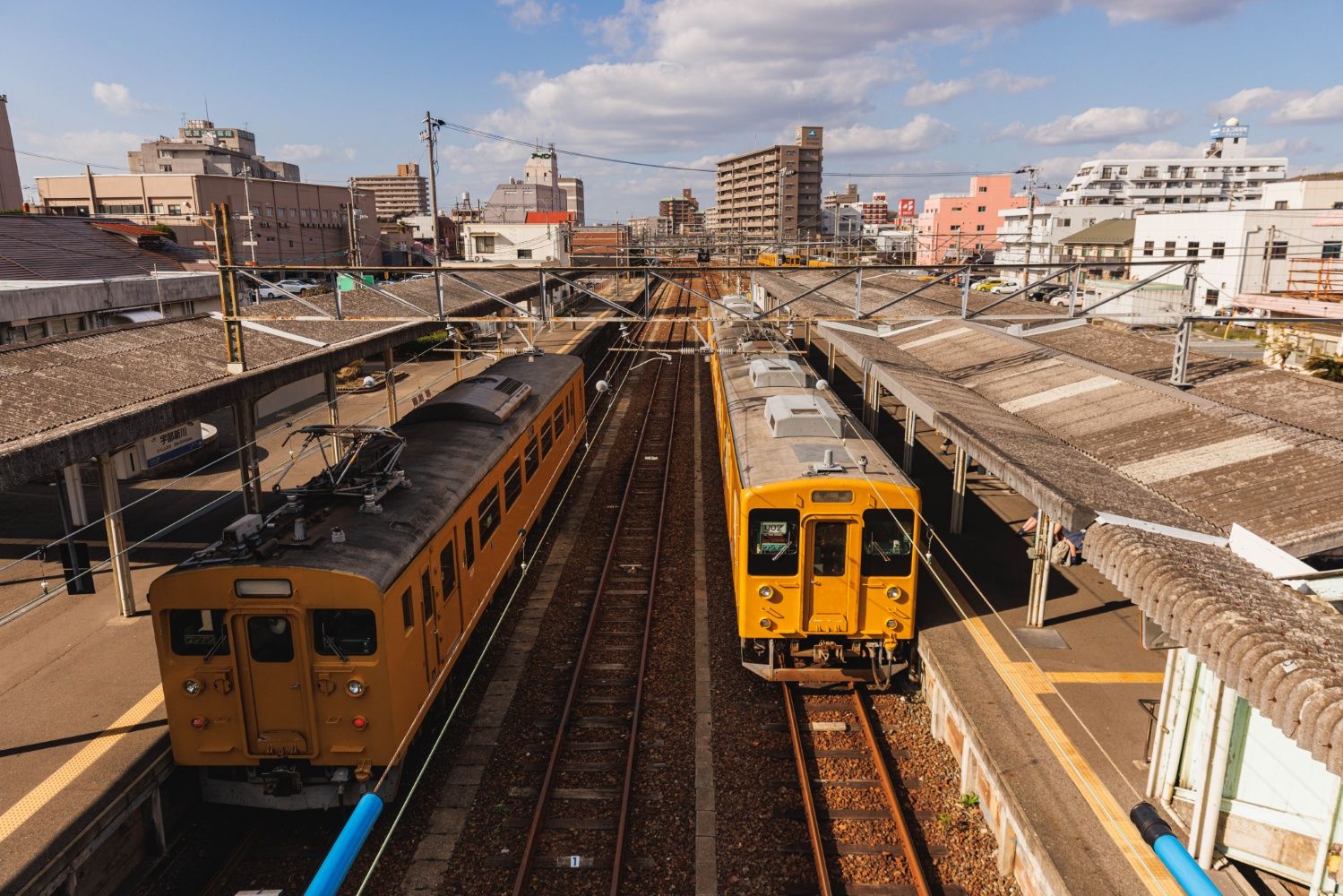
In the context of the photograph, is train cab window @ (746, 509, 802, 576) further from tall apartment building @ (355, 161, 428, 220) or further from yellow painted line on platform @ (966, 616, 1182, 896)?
tall apartment building @ (355, 161, 428, 220)

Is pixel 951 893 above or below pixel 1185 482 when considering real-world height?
below

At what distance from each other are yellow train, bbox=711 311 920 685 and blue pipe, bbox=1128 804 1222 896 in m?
6.11

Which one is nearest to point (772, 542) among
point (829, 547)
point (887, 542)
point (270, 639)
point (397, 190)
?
point (829, 547)

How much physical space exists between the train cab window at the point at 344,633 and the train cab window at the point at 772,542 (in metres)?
4.23

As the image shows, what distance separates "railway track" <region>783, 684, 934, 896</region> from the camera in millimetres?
7238

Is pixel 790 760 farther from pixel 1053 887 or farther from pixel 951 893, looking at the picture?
pixel 1053 887

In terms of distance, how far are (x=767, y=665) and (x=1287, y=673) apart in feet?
19.2

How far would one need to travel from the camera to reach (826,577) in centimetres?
959

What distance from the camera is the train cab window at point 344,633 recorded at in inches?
284

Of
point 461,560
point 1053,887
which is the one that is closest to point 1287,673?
point 1053,887

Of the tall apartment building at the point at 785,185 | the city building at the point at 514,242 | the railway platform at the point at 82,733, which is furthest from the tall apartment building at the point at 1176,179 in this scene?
the railway platform at the point at 82,733

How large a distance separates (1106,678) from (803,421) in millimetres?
4711

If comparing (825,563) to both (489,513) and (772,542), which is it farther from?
(489,513)

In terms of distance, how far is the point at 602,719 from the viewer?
966 centimetres
